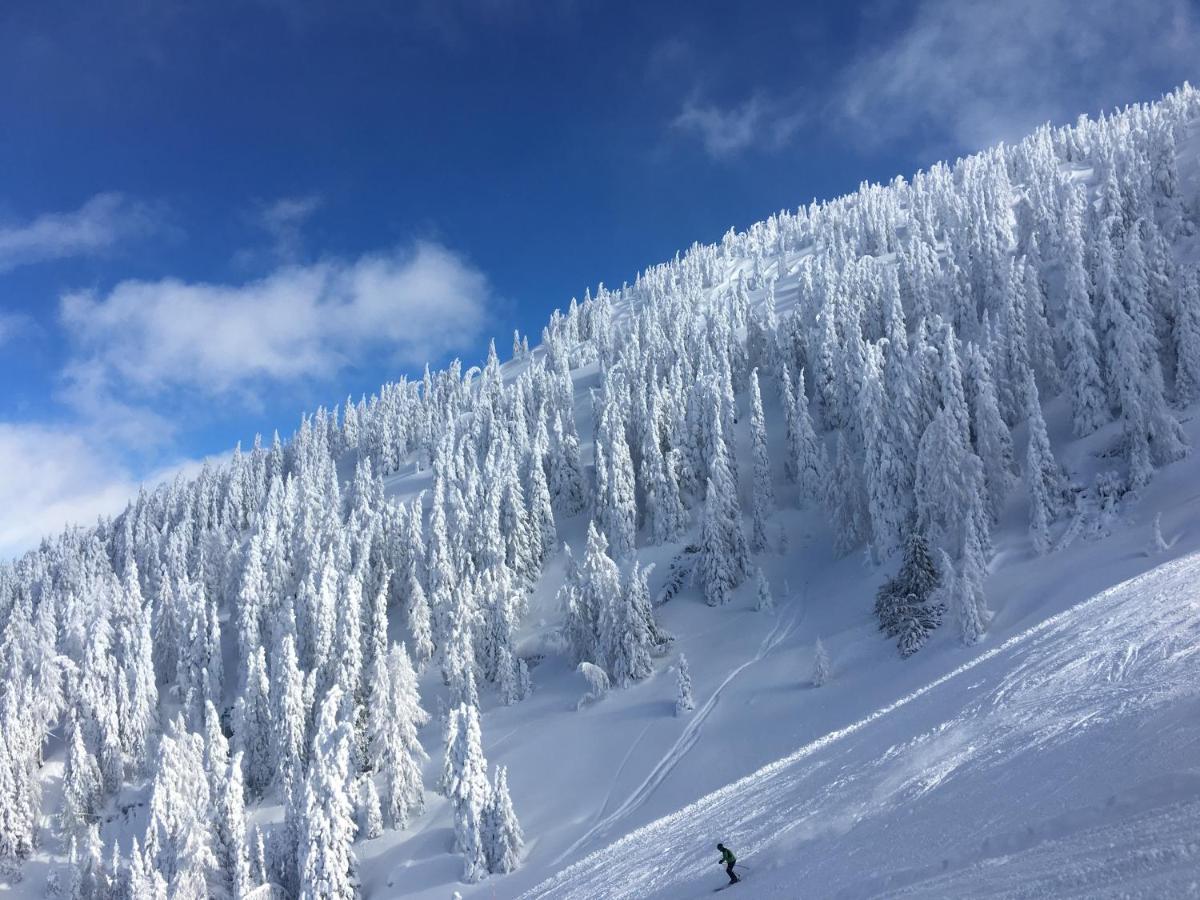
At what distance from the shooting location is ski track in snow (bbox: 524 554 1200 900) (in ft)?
31.0

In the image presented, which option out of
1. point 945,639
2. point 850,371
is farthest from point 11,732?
point 850,371

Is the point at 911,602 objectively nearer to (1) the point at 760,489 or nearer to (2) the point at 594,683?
(2) the point at 594,683

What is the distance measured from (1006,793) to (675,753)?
2835 cm

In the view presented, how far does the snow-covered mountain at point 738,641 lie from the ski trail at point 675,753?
1.07 feet

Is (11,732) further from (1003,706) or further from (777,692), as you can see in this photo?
(1003,706)

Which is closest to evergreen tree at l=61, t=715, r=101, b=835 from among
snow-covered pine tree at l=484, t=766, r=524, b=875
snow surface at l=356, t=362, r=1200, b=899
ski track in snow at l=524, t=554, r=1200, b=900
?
snow surface at l=356, t=362, r=1200, b=899

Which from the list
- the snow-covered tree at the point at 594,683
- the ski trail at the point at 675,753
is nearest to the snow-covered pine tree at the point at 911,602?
the ski trail at the point at 675,753

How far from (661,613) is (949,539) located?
23.3 meters

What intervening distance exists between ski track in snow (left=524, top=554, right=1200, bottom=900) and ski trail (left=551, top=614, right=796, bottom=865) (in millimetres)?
8043

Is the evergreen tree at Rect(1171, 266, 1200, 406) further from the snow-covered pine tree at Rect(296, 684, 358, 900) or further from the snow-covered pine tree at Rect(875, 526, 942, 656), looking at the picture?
the snow-covered pine tree at Rect(296, 684, 358, 900)

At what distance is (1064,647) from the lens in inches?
814

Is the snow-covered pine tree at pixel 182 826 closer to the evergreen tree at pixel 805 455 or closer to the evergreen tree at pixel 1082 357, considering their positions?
the evergreen tree at pixel 805 455

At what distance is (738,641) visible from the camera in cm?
4984

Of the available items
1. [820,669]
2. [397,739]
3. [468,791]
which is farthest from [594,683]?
[820,669]
